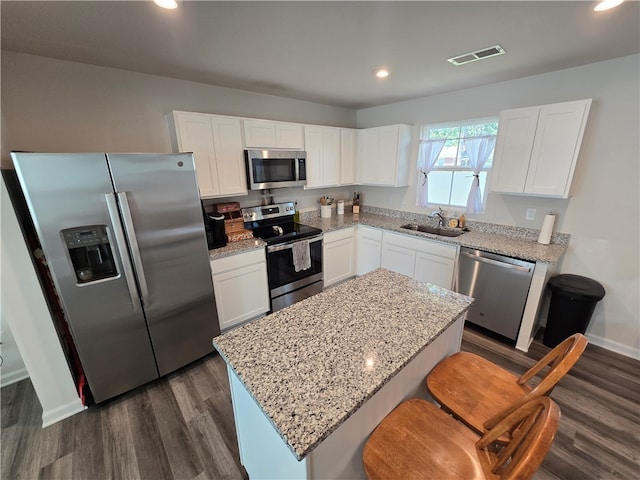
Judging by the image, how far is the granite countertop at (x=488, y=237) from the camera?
2.27 metres

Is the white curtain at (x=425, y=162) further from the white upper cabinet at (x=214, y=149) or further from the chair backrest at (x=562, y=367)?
the chair backrest at (x=562, y=367)

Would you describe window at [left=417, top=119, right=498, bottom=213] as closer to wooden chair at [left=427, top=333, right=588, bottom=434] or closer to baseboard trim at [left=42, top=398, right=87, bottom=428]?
wooden chair at [left=427, top=333, right=588, bottom=434]

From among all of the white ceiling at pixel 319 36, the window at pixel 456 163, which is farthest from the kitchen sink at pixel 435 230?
the white ceiling at pixel 319 36

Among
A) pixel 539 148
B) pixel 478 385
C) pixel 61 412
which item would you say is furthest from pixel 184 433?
pixel 539 148

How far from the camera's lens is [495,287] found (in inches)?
95.9

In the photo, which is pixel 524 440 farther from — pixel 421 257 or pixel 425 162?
pixel 425 162

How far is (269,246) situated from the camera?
8.71ft

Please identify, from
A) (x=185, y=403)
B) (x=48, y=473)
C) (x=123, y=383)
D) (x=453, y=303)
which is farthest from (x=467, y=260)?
(x=48, y=473)

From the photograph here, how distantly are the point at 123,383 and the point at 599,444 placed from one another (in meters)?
3.23

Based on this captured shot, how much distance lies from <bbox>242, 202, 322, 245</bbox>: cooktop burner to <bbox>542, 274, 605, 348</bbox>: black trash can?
2.33 m

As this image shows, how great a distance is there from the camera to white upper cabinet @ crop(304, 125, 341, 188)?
321 centimetres

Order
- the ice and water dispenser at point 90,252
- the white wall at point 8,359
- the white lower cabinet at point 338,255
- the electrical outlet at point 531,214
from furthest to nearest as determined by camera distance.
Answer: the white lower cabinet at point 338,255, the electrical outlet at point 531,214, the white wall at point 8,359, the ice and water dispenser at point 90,252

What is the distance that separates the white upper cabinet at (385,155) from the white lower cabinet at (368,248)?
2.23ft

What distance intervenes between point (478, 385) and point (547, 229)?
1.95 meters
